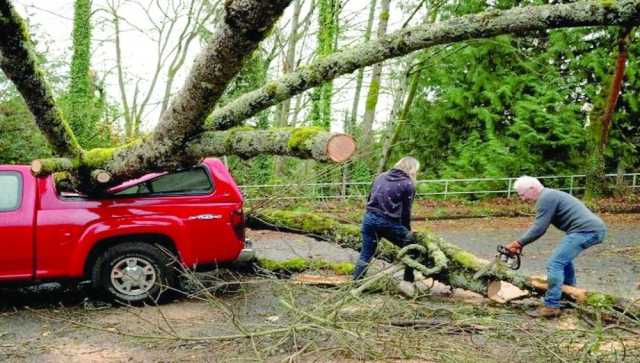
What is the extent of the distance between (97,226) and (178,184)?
1036 mm

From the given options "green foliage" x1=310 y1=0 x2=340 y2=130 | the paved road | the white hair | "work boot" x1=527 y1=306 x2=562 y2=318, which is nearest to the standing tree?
the white hair

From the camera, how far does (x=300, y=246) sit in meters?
12.1

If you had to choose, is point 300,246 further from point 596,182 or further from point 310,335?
point 596,182

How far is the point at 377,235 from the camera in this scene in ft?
23.5

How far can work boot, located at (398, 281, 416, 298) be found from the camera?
653cm

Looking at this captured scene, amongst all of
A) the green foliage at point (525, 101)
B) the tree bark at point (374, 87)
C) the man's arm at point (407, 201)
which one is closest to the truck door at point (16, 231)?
the man's arm at point (407, 201)

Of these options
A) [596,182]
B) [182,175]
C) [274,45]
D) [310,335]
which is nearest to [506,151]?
[596,182]

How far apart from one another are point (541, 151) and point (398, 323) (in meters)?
16.7

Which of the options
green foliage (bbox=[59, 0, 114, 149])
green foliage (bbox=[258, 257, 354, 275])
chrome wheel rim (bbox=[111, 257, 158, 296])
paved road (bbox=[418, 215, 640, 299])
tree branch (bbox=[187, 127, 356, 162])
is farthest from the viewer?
green foliage (bbox=[59, 0, 114, 149])

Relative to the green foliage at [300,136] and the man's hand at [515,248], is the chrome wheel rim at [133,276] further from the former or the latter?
the man's hand at [515,248]

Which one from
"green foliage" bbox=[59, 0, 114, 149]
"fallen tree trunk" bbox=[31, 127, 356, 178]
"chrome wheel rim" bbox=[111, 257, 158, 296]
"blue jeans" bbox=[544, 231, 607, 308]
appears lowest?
"chrome wheel rim" bbox=[111, 257, 158, 296]

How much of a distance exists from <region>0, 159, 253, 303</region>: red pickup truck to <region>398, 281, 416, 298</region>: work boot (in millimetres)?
1916

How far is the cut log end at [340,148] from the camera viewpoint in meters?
4.34

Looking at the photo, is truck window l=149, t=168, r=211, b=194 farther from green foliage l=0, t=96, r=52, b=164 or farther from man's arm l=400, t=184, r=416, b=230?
green foliage l=0, t=96, r=52, b=164
